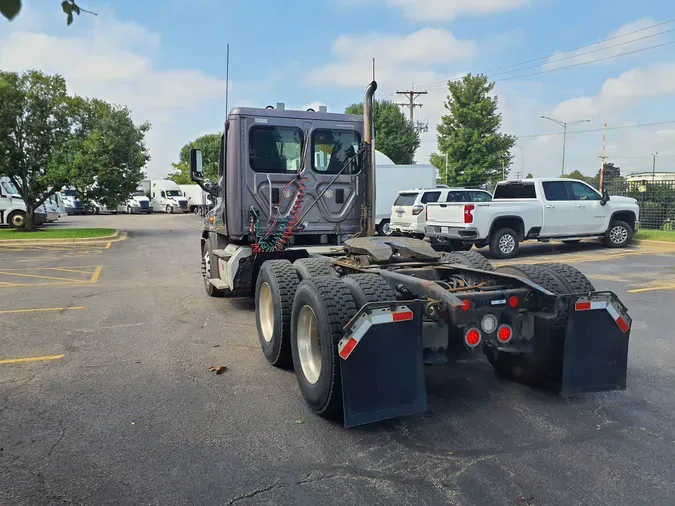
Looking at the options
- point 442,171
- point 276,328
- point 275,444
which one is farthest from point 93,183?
point 442,171

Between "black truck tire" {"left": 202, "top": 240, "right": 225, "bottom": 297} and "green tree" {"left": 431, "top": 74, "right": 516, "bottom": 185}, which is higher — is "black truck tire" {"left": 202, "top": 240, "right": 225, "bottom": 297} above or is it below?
below

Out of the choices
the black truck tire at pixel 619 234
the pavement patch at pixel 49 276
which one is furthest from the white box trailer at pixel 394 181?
the pavement patch at pixel 49 276

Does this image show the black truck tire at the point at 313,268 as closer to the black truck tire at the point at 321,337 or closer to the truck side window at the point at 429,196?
the black truck tire at the point at 321,337

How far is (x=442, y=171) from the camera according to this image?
38.3 metres

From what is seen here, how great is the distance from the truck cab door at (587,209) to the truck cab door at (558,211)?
0.14 meters

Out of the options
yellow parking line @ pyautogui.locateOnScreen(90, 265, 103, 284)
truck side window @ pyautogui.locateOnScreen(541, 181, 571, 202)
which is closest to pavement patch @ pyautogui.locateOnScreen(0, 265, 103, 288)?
yellow parking line @ pyautogui.locateOnScreen(90, 265, 103, 284)

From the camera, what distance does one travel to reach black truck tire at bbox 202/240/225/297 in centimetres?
845

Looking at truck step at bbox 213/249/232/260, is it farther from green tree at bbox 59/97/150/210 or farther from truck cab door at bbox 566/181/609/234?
green tree at bbox 59/97/150/210

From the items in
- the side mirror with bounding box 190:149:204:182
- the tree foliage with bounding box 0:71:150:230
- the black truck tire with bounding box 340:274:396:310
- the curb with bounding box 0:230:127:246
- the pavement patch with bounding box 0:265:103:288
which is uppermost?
the tree foliage with bounding box 0:71:150:230

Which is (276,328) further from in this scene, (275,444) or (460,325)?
(460,325)

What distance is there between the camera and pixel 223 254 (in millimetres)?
7746

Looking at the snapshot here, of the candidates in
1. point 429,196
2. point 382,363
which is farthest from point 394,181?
point 382,363

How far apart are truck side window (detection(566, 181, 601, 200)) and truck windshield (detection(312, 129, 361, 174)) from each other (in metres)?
9.49

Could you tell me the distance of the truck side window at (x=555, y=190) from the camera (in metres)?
14.9
